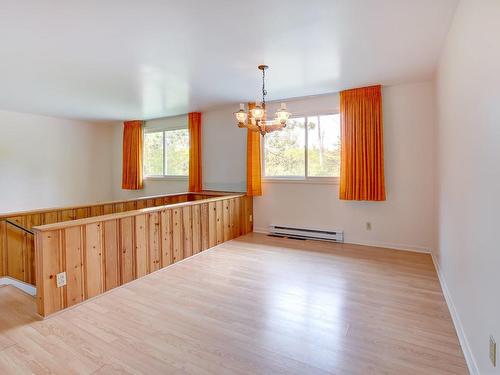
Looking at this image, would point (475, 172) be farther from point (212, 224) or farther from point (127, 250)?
point (212, 224)

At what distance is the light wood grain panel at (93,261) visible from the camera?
2666 mm

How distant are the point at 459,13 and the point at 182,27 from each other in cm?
228

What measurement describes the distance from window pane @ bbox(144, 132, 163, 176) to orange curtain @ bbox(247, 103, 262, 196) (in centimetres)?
273

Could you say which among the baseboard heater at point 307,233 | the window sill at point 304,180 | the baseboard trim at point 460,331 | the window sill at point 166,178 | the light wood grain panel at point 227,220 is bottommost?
the baseboard trim at point 460,331

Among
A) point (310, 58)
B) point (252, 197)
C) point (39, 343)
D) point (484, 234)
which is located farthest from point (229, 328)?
point (252, 197)

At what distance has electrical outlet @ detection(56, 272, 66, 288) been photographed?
2.45 meters

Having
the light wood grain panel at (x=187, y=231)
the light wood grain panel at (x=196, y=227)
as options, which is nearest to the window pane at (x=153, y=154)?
the light wood grain panel at (x=196, y=227)

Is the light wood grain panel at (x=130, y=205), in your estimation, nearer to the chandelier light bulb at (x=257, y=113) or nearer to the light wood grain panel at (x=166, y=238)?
the light wood grain panel at (x=166, y=238)

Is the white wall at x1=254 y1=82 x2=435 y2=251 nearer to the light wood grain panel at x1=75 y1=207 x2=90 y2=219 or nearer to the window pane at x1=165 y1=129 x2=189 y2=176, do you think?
the window pane at x1=165 y1=129 x2=189 y2=176

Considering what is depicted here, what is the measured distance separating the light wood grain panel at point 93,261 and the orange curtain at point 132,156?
4.55 m

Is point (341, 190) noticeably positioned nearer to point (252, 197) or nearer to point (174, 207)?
point (252, 197)

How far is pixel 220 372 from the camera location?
1.73 meters

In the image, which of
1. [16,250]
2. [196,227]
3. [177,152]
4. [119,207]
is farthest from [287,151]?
[16,250]

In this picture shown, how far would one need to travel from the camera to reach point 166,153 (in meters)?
6.85
